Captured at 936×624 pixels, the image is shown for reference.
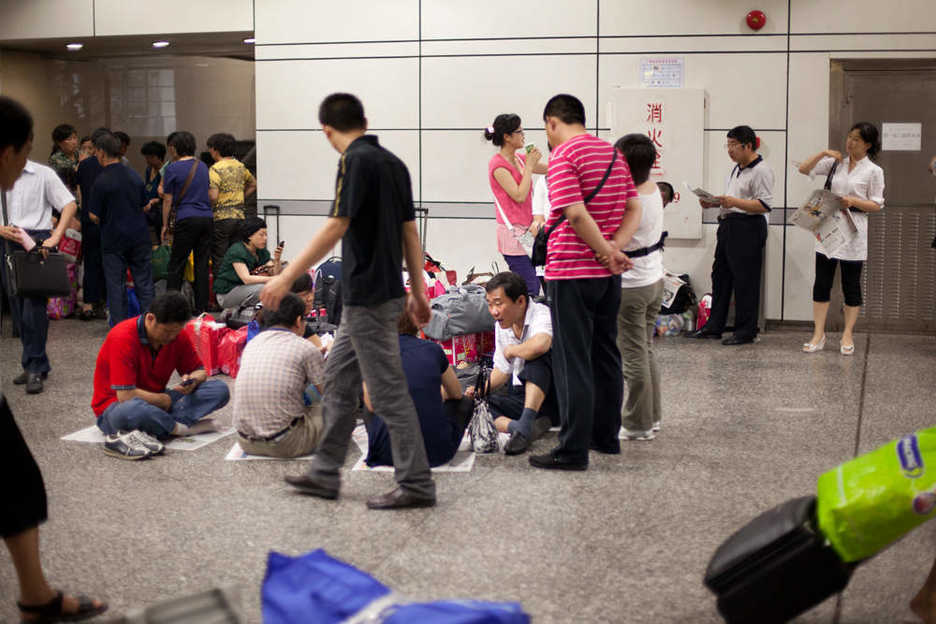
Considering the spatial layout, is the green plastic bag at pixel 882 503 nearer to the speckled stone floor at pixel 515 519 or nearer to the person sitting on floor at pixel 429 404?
the speckled stone floor at pixel 515 519

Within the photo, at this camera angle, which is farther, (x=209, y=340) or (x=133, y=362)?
(x=209, y=340)

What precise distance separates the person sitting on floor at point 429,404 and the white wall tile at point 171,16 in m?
6.26

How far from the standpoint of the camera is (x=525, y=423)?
520 centimetres

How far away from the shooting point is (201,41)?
35.1 ft

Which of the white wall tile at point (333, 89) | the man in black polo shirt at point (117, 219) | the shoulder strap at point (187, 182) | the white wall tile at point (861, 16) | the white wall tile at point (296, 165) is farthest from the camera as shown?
the white wall tile at point (296, 165)

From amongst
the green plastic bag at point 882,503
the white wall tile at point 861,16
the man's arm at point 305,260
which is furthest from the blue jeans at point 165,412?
the white wall tile at point 861,16

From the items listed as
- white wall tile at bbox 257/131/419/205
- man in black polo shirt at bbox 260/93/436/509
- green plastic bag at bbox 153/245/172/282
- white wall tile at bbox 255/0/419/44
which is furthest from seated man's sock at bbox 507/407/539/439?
green plastic bag at bbox 153/245/172/282

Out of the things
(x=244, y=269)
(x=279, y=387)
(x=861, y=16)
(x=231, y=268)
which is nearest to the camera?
(x=279, y=387)

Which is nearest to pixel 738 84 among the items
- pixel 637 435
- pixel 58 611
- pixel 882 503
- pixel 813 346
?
pixel 813 346

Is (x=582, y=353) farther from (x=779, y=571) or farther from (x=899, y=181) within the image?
(x=899, y=181)

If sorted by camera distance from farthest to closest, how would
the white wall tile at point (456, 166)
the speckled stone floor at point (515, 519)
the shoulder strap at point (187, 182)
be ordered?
1. the white wall tile at point (456, 166)
2. the shoulder strap at point (187, 182)
3. the speckled stone floor at point (515, 519)

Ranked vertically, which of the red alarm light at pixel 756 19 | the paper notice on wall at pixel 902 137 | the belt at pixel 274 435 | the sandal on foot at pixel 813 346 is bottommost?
the belt at pixel 274 435

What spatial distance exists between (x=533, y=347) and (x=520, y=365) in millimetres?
223

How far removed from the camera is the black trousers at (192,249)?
912 centimetres
